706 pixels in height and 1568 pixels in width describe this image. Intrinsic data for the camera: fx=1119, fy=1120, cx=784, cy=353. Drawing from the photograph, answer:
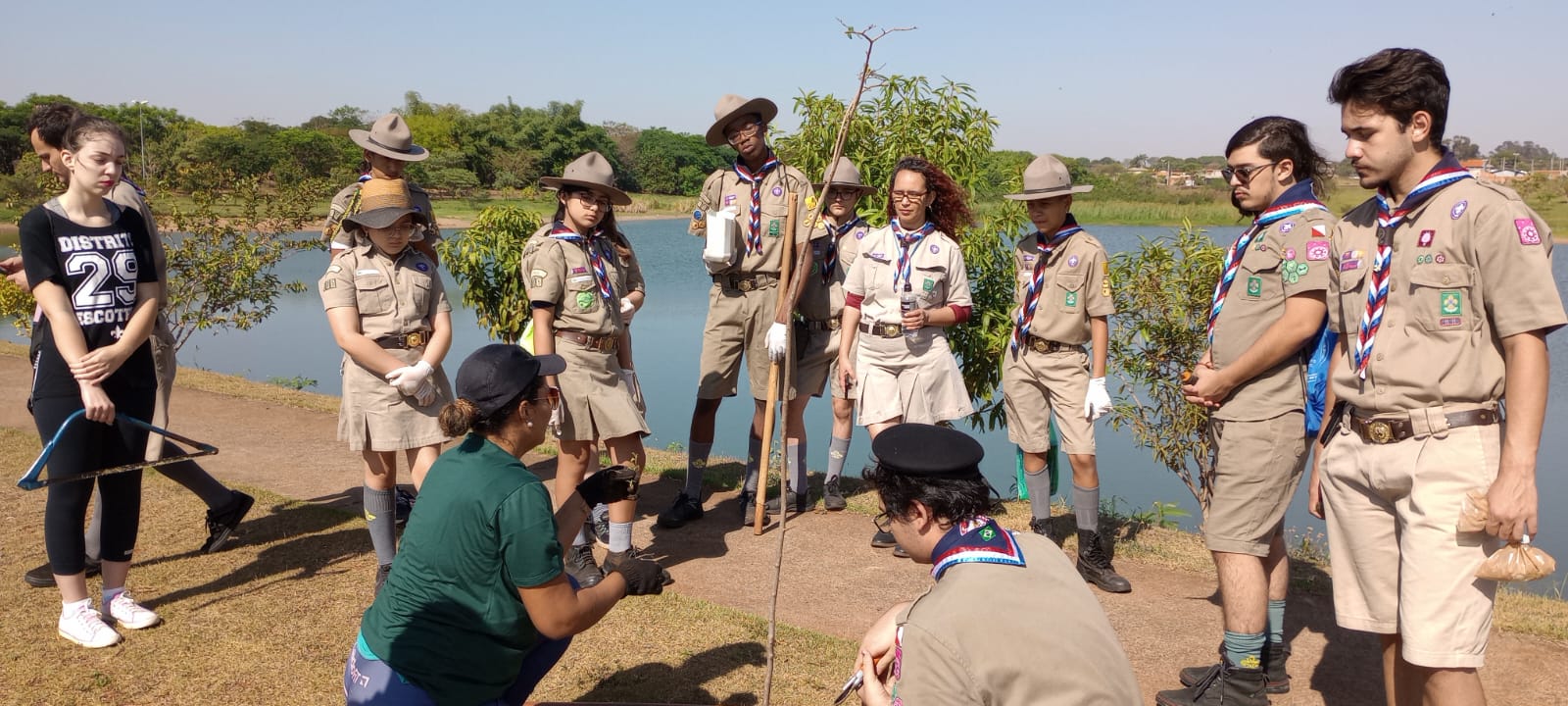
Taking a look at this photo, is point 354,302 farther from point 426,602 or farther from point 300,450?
point 300,450

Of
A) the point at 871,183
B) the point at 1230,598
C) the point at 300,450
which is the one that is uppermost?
the point at 871,183

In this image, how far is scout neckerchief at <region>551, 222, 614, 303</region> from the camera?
17.5ft

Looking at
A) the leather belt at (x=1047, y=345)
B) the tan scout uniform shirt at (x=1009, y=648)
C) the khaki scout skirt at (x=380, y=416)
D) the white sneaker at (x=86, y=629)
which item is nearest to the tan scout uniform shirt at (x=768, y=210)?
the leather belt at (x=1047, y=345)

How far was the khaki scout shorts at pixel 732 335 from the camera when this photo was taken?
643 cm

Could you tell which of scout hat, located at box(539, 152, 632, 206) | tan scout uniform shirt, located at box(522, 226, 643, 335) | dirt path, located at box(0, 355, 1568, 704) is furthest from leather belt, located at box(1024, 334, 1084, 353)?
scout hat, located at box(539, 152, 632, 206)

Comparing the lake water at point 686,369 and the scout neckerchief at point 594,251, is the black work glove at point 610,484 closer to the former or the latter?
the scout neckerchief at point 594,251

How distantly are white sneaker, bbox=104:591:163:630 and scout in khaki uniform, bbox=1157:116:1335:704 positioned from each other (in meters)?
4.04

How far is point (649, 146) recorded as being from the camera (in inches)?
2048

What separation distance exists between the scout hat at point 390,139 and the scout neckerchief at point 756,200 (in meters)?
1.78

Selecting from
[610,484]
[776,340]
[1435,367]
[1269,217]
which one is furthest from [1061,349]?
[610,484]

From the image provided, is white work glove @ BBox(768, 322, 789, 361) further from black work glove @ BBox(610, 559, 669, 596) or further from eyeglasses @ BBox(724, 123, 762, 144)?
black work glove @ BBox(610, 559, 669, 596)

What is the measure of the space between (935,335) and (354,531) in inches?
132

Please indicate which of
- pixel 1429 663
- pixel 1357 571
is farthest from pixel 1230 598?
pixel 1429 663

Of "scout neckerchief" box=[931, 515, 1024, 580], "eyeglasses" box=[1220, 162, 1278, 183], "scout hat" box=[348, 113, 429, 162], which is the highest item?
"scout hat" box=[348, 113, 429, 162]
